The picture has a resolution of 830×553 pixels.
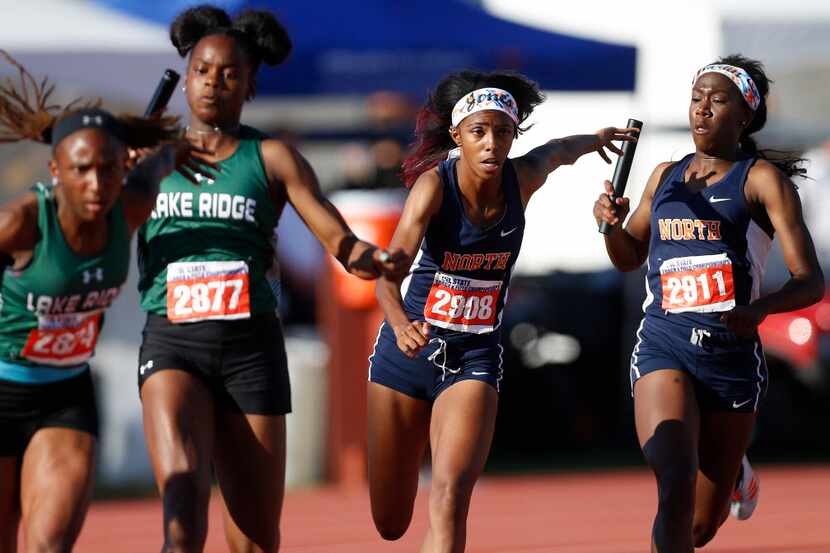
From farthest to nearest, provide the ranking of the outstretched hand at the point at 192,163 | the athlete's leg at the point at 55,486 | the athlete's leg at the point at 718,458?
1. the athlete's leg at the point at 718,458
2. the outstretched hand at the point at 192,163
3. the athlete's leg at the point at 55,486

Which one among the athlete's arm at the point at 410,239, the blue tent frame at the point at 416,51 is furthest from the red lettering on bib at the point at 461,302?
the blue tent frame at the point at 416,51

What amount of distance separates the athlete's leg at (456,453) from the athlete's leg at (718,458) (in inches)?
39.2

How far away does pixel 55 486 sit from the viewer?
17.4 feet

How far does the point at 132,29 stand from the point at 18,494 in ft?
20.7

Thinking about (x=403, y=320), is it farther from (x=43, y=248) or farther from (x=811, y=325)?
(x=811, y=325)

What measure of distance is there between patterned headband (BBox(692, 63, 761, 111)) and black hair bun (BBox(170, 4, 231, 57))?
7.06 ft

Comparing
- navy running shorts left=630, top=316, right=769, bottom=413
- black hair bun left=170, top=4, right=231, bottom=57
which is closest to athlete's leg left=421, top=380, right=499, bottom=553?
navy running shorts left=630, top=316, right=769, bottom=413

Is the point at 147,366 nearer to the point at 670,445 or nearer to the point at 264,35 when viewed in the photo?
the point at 264,35

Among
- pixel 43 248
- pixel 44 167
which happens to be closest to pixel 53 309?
pixel 43 248

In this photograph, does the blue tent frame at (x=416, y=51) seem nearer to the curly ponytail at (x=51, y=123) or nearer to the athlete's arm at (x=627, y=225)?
the athlete's arm at (x=627, y=225)

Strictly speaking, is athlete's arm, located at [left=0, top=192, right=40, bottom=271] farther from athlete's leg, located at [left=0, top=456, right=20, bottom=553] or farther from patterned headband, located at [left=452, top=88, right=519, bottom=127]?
patterned headband, located at [left=452, top=88, right=519, bottom=127]

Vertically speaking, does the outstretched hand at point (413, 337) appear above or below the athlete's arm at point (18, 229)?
below

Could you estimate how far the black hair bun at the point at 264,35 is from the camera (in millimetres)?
6508

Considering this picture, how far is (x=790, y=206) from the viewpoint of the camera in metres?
6.64
